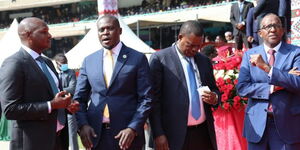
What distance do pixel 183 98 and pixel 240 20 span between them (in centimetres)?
715

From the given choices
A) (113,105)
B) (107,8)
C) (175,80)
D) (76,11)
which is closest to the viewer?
(113,105)

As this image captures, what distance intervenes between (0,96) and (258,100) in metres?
2.48

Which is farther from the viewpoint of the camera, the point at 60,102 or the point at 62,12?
the point at 62,12

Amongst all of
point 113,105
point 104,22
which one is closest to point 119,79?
point 113,105

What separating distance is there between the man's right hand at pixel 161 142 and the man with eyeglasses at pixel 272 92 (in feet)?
2.95

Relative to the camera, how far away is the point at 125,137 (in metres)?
3.83

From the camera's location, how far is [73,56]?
14.0m

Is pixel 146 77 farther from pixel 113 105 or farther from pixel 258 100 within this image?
pixel 258 100

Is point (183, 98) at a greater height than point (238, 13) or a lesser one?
lesser

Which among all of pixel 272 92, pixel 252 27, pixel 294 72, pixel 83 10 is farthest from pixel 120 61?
pixel 83 10

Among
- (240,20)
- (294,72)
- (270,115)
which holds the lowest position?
(270,115)

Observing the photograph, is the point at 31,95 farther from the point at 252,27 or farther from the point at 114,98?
the point at 252,27

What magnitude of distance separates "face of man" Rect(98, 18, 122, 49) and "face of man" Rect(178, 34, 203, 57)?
0.67 m

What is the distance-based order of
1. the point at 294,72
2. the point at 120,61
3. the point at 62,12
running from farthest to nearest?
the point at 62,12 < the point at 294,72 < the point at 120,61
